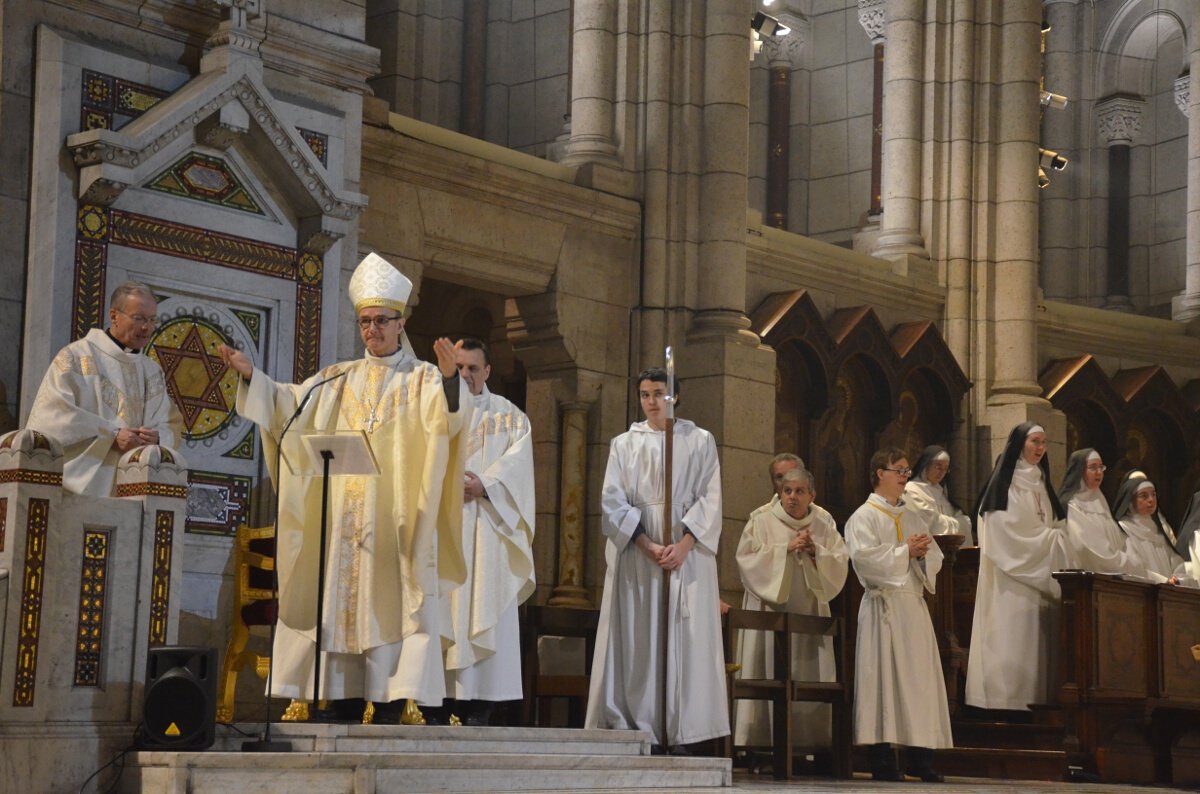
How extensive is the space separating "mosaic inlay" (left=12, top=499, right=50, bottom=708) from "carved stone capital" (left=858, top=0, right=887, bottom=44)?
12271 millimetres

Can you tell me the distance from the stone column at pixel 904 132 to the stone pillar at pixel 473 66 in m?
3.26

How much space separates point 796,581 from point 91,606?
4.67 metres

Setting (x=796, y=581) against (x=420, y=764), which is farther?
(x=796, y=581)

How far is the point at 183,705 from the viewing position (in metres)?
6.90

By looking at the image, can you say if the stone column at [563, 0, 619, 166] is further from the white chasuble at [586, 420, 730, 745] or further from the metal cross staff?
the metal cross staff

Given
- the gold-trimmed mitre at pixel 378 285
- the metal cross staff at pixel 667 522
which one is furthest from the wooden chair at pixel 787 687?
the gold-trimmed mitre at pixel 378 285

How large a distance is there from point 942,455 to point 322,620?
610 centimetres

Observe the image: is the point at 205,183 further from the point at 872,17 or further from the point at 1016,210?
the point at 872,17

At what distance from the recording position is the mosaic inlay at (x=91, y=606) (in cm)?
695

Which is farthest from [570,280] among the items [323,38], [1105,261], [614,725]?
[1105,261]

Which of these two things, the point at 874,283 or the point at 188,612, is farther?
the point at 874,283

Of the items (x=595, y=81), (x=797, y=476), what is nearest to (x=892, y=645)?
(x=797, y=476)

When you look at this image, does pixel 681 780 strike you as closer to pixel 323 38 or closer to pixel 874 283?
pixel 323 38

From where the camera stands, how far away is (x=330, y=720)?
763 cm
